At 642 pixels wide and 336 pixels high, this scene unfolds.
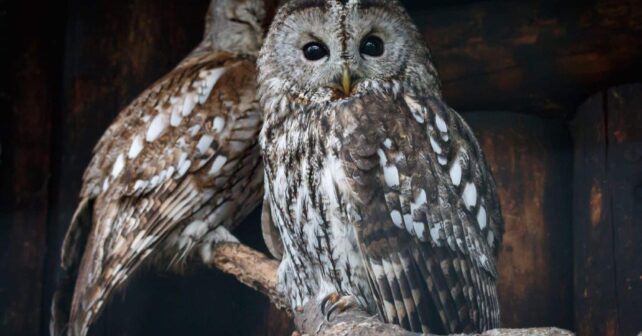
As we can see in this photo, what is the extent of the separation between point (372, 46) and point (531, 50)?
17.7 inches

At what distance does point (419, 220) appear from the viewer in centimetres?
194

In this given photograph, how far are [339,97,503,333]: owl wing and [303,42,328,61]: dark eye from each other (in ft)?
0.51

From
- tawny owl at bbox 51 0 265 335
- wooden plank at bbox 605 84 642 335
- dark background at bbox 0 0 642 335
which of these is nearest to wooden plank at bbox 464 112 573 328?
dark background at bbox 0 0 642 335

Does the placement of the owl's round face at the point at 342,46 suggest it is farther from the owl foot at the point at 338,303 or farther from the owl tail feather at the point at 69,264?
the owl tail feather at the point at 69,264

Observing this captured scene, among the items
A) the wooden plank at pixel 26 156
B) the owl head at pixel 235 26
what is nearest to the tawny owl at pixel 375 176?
the owl head at pixel 235 26

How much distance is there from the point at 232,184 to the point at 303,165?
→ 0.55m

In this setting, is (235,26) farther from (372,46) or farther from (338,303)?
(338,303)

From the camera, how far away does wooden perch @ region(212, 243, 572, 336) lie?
1564 millimetres

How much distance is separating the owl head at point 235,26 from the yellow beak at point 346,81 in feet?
2.54

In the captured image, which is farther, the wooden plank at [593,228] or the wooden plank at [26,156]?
the wooden plank at [26,156]

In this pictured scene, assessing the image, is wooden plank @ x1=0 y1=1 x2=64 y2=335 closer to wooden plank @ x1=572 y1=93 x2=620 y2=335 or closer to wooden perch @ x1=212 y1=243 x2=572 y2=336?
wooden perch @ x1=212 y1=243 x2=572 y2=336

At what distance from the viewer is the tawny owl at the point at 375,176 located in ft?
6.31

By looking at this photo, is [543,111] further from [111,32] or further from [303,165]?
[111,32]

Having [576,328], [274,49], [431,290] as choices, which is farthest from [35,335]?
[576,328]
